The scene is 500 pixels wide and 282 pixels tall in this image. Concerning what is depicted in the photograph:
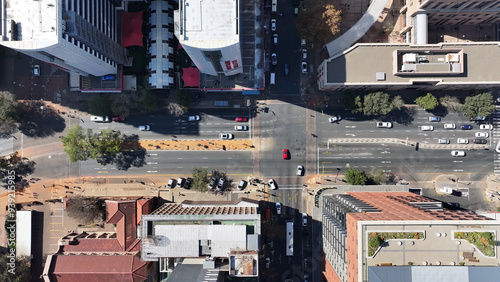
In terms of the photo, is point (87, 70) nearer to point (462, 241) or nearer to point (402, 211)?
point (402, 211)

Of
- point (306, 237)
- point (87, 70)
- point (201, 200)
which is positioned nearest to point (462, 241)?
point (306, 237)

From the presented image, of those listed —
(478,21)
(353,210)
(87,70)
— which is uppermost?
(478,21)

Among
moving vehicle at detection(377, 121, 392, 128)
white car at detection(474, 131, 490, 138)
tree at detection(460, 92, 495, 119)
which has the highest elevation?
tree at detection(460, 92, 495, 119)

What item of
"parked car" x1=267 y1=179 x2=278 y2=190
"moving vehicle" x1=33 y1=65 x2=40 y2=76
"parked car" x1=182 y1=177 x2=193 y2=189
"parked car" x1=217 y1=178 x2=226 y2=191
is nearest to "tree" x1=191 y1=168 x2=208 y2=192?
"parked car" x1=182 y1=177 x2=193 y2=189

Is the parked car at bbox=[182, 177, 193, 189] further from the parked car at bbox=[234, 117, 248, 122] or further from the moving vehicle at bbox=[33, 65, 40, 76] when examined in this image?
the moving vehicle at bbox=[33, 65, 40, 76]

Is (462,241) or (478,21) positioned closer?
(462,241)

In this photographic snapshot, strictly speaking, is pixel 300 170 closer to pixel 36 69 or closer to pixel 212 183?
pixel 212 183
